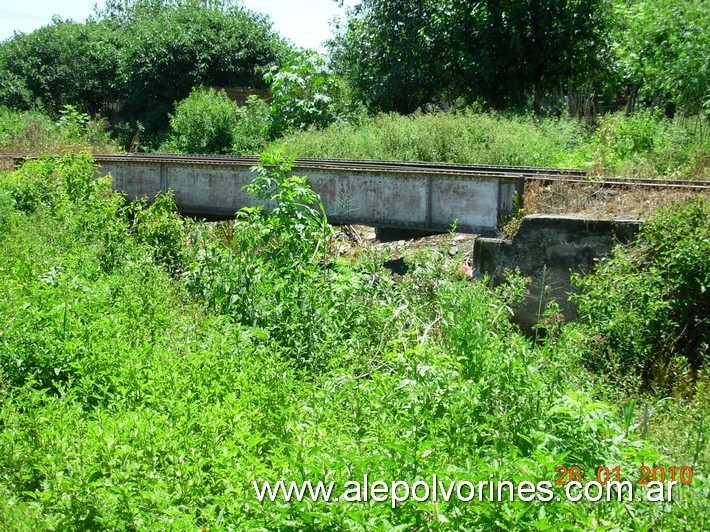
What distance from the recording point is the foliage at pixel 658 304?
7098mm

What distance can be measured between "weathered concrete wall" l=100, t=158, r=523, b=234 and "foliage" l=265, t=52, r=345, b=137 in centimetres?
816

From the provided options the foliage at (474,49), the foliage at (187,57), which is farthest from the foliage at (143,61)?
the foliage at (474,49)

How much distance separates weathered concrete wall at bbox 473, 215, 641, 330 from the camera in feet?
27.8

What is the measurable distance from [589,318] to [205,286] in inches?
153

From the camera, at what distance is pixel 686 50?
623 inches

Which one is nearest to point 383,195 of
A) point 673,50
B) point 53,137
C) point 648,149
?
point 648,149

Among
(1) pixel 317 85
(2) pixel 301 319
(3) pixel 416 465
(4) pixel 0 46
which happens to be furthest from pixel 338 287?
(4) pixel 0 46

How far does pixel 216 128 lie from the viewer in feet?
71.7

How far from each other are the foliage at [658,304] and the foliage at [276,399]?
1.19 meters

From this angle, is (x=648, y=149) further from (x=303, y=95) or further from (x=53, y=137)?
(x=53, y=137)

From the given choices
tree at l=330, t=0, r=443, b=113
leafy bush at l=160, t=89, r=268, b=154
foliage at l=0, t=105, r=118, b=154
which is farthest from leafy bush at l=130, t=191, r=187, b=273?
tree at l=330, t=0, r=443, b=113

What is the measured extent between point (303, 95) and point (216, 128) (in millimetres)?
2785

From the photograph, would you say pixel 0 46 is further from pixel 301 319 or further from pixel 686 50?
pixel 301 319
